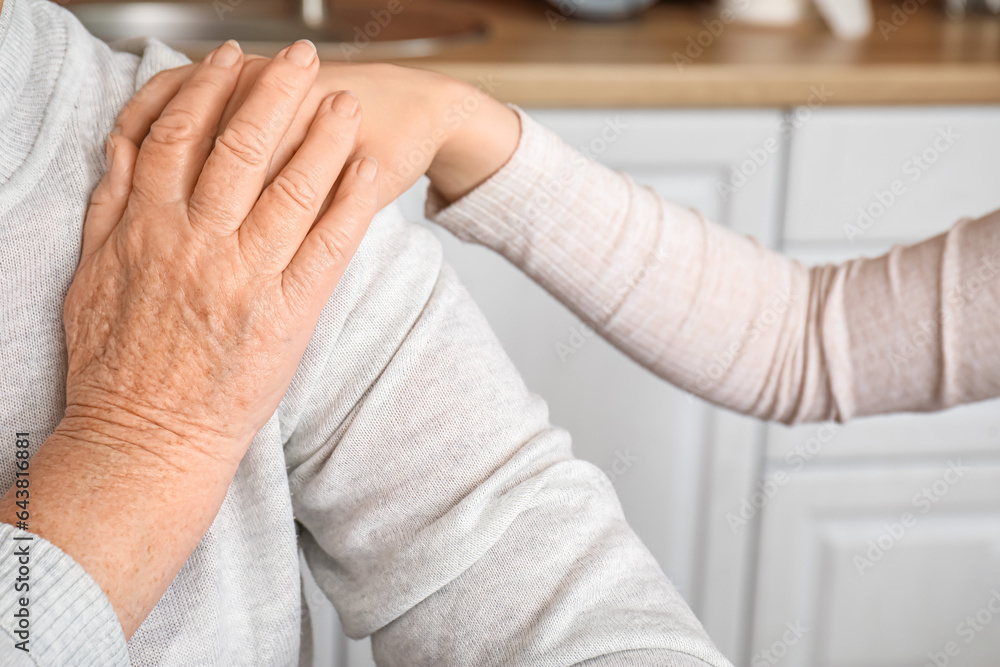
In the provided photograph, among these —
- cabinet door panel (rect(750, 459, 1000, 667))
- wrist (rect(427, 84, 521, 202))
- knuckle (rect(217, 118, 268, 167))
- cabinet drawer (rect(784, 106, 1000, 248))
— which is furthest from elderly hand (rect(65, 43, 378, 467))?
cabinet door panel (rect(750, 459, 1000, 667))

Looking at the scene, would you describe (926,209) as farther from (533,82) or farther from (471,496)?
(471,496)

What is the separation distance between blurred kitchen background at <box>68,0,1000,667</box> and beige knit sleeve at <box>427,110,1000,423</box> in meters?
0.39

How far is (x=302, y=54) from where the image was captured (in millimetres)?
533

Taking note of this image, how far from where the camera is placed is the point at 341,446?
586 mm

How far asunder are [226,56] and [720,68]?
764 millimetres

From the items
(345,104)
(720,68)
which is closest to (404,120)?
(345,104)

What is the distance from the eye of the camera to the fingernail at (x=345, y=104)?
543mm

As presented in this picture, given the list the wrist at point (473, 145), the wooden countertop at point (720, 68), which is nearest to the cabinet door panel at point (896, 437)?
the wooden countertop at point (720, 68)

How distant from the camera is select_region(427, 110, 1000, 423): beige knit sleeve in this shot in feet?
2.45

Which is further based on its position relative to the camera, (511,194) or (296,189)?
(511,194)

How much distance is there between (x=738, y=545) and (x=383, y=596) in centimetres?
91

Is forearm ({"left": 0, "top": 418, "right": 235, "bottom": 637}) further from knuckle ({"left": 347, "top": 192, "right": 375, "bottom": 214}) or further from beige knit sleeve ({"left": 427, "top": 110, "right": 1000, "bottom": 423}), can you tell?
beige knit sleeve ({"left": 427, "top": 110, "right": 1000, "bottom": 423})

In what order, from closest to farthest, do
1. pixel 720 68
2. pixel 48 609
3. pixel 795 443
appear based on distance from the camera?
pixel 48 609 < pixel 720 68 < pixel 795 443

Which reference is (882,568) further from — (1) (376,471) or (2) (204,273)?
(2) (204,273)
